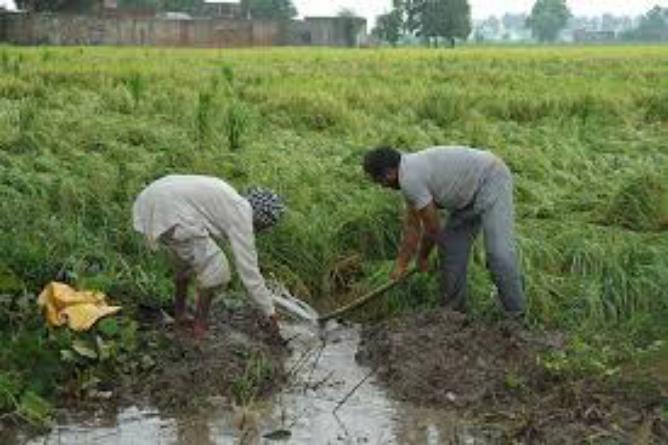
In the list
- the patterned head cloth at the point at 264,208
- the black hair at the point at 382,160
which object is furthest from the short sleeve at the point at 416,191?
the patterned head cloth at the point at 264,208

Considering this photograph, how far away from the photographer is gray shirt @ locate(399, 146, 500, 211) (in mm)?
6270

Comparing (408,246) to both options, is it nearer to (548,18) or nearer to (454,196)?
(454,196)

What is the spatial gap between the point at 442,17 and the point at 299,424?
63.6 metres

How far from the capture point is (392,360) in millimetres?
6207

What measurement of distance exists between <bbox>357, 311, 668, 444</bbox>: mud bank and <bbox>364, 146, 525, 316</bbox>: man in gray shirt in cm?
36

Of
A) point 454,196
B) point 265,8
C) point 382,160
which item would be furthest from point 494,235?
point 265,8

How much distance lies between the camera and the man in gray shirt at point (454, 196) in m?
6.28

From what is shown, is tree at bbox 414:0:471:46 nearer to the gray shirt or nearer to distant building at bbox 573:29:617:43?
distant building at bbox 573:29:617:43

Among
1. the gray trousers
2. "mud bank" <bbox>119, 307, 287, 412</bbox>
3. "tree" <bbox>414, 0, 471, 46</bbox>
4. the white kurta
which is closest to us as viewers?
"mud bank" <bbox>119, 307, 287, 412</bbox>

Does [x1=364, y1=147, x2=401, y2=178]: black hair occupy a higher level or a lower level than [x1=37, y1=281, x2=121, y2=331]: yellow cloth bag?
higher


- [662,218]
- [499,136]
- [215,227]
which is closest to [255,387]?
[215,227]

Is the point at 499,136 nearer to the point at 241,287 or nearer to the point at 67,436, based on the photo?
the point at 241,287

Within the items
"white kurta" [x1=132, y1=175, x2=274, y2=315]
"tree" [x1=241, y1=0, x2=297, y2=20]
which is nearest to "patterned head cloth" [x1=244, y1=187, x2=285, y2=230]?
"white kurta" [x1=132, y1=175, x2=274, y2=315]

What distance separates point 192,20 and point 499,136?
38605 millimetres
